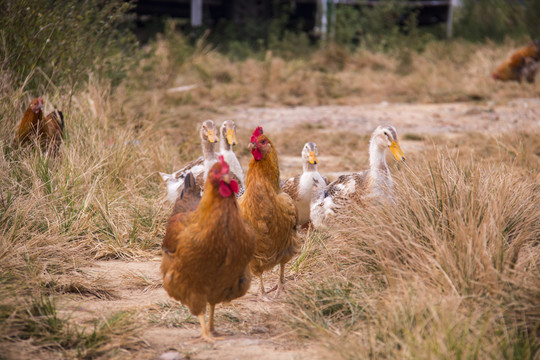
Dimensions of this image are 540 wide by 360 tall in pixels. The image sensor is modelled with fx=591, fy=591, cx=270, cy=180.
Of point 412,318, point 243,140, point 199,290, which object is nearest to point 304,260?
point 199,290

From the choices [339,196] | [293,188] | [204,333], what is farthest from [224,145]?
[204,333]

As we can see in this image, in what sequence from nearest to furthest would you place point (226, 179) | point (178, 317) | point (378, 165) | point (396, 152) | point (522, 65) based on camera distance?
point (226, 179) → point (178, 317) → point (396, 152) → point (378, 165) → point (522, 65)

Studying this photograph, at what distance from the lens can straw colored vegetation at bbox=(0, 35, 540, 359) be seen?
10.1 feet

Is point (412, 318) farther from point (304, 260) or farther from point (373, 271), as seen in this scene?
point (304, 260)

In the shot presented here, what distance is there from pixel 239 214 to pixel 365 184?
6.58 feet

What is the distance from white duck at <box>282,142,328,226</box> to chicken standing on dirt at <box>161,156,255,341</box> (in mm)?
2297

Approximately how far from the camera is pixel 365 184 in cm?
518

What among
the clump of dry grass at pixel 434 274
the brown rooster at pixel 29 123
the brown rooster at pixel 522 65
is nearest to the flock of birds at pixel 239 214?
the clump of dry grass at pixel 434 274

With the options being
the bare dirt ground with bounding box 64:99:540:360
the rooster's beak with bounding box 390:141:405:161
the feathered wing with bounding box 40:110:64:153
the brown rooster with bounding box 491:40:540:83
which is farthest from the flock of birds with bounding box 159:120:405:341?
the brown rooster with bounding box 491:40:540:83

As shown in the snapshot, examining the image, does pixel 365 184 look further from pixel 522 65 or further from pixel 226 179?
pixel 522 65

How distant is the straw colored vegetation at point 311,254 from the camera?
307 centimetres

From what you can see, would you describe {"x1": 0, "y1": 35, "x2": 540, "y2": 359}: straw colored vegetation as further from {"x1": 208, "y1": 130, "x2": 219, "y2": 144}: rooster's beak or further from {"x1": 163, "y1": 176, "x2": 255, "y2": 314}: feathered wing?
{"x1": 208, "y1": 130, "x2": 219, "y2": 144}: rooster's beak

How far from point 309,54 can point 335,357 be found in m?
14.9

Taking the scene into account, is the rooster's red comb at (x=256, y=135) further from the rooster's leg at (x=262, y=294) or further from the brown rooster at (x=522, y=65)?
the brown rooster at (x=522, y=65)
